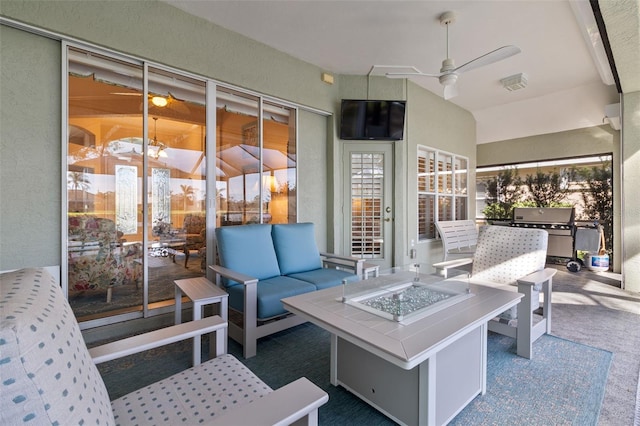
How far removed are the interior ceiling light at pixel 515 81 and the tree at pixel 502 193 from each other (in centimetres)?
270

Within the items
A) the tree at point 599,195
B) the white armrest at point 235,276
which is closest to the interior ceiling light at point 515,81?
the tree at point 599,195

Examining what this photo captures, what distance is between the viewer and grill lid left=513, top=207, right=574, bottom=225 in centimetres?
549

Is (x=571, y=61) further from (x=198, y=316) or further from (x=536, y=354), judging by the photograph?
(x=198, y=316)

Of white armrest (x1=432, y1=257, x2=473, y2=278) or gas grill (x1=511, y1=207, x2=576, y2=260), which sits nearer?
white armrest (x1=432, y1=257, x2=473, y2=278)

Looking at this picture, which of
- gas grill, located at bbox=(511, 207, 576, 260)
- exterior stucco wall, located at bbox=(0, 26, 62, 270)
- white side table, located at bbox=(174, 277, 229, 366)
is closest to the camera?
white side table, located at bbox=(174, 277, 229, 366)

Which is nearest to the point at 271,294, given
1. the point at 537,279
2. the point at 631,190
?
the point at 537,279

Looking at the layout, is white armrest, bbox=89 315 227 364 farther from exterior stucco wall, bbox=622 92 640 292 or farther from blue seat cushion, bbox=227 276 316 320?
exterior stucco wall, bbox=622 92 640 292

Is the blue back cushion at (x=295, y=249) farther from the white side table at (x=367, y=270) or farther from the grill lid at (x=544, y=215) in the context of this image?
the grill lid at (x=544, y=215)

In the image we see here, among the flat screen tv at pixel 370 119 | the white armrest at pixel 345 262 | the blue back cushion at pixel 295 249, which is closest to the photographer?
the white armrest at pixel 345 262

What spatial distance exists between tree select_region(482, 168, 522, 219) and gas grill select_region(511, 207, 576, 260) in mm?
714

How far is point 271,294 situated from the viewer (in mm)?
2348

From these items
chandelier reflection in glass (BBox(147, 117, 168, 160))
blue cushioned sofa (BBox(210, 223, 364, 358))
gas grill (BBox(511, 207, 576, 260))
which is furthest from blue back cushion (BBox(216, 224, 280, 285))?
gas grill (BBox(511, 207, 576, 260))

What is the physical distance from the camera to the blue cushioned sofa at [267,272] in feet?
7.50

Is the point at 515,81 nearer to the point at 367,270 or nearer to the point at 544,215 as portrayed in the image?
the point at 544,215
